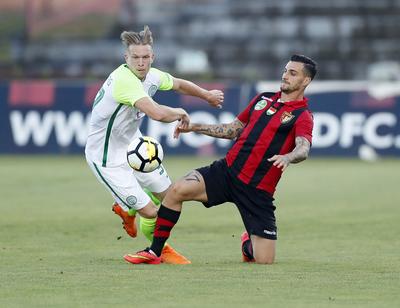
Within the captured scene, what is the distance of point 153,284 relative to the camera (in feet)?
27.5

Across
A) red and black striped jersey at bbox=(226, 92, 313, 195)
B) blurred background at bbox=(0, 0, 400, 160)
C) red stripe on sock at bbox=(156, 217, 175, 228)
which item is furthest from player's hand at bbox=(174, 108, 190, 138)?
blurred background at bbox=(0, 0, 400, 160)

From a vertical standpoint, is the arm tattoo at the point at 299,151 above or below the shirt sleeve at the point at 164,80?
below

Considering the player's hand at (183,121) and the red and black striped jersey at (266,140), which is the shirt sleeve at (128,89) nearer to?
the player's hand at (183,121)

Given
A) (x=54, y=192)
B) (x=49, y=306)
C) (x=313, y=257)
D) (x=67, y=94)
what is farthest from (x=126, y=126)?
(x=67, y=94)

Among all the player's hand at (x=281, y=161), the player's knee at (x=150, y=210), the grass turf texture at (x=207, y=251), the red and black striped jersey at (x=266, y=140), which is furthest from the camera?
the player's knee at (x=150, y=210)

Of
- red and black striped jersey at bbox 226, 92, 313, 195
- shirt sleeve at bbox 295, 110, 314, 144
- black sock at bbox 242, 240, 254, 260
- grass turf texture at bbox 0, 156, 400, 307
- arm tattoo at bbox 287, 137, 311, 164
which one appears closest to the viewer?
grass turf texture at bbox 0, 156, 400, 307

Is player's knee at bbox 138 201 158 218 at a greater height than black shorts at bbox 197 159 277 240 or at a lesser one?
lesser

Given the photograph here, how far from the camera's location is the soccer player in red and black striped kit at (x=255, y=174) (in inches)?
388

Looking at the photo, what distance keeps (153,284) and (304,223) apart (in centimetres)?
587

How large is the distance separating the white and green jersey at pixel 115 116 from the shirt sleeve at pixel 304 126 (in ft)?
4.53

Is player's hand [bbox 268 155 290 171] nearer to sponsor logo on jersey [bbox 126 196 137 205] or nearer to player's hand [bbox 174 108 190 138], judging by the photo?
player's hand [bbox 174 108 190 138]

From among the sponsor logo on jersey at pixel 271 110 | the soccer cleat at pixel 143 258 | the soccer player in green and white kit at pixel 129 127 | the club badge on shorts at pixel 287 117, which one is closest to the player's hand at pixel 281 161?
the club badge on shorts at pixel 287 117

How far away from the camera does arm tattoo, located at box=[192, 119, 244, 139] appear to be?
10078 millimetres

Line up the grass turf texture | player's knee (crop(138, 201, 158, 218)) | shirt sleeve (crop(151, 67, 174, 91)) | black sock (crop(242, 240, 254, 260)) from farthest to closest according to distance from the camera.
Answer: shirt sleeve (crop(151, 67, 174, 91)) < player's knee (crop(138, 201, 158, 218)) < black sock (crop(242, 240, 254, 260)) < the grass turf texture
